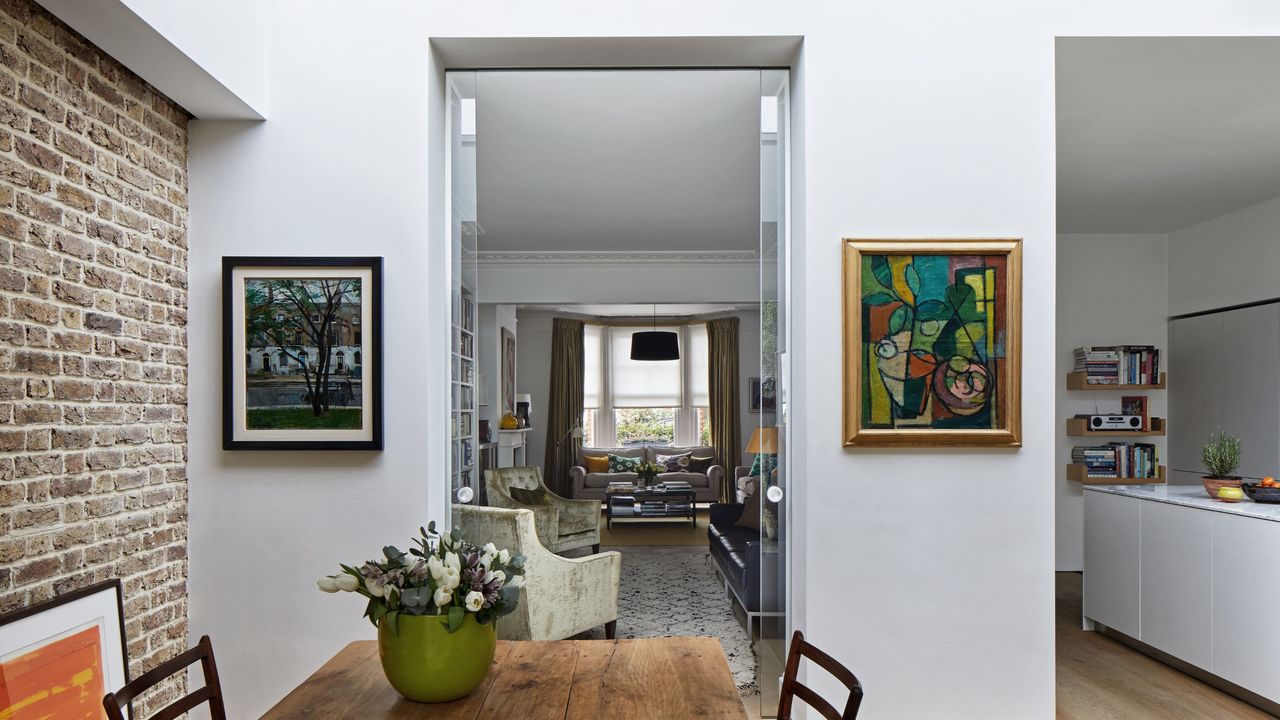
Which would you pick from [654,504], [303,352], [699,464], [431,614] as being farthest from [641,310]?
[431,614]

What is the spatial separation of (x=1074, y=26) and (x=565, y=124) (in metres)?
2.26

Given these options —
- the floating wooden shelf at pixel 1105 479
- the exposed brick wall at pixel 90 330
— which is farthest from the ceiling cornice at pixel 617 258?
the exposed brick wall at pixel 90 330

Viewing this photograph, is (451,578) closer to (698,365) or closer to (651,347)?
(651,347)

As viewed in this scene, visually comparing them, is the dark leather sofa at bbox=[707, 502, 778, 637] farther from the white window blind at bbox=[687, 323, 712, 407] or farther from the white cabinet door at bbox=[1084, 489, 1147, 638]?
the white window blind at bbox=[687, 323, 712, 407]

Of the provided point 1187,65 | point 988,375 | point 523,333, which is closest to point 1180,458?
point 1187,65

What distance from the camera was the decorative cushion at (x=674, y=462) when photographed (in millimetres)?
9516

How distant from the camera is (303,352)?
255 centimetres

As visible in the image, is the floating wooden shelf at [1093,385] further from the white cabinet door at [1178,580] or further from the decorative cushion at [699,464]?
the decorative cushion at [699,464]

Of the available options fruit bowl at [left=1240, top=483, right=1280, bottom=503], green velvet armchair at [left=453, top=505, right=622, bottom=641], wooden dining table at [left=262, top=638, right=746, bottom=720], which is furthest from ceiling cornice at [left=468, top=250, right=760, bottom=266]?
wooden dining table at [left=262, top=638, right=746, bottom=720]

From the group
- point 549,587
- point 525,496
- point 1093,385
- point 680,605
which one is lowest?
point 680,605

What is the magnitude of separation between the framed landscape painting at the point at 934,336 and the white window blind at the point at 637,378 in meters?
7.97

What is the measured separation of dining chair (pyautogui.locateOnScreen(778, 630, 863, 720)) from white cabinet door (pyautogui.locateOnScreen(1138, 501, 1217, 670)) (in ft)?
9.08

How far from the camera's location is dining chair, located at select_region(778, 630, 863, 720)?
137 cm

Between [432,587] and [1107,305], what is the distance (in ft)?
19.8
